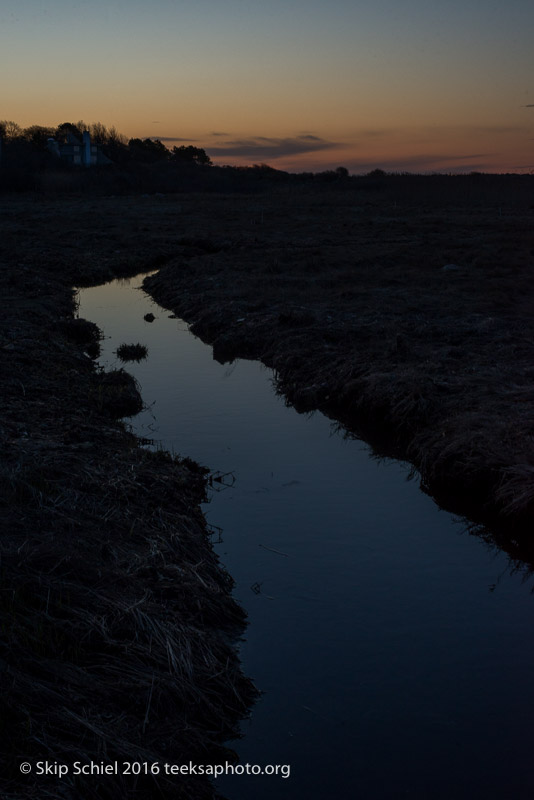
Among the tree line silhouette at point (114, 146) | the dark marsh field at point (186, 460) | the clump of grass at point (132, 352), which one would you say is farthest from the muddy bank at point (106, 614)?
the tree line silhouette at point (114, 146)

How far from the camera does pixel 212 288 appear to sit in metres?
22.8

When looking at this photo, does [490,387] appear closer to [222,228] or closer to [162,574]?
[162,574]

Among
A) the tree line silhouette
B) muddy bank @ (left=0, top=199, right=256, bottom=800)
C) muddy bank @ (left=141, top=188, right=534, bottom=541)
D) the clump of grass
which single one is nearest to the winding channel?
muddy bank @ (left=0, top=199, right=256, bottom=800)

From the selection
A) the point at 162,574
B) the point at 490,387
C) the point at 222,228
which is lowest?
the point at 162,574

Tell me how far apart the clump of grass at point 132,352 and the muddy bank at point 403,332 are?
5.79 feet

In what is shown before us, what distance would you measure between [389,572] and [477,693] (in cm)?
186

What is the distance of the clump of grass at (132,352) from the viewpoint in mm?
16188

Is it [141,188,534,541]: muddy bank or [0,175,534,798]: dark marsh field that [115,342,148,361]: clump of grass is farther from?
[141,188,534,541]: muddy bank

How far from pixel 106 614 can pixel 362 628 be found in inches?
Result: 87.5

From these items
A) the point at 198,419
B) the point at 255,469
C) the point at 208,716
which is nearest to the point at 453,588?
the point at 208,716

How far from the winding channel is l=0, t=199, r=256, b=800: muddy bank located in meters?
0.35

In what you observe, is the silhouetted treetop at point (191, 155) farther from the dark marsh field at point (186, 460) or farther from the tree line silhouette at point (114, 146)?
the dark marsh field at point (186, 460)

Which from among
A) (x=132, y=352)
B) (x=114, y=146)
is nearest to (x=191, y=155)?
(x=114, y=146)

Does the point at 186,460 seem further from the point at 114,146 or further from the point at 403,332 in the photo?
the point at 114,146
